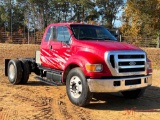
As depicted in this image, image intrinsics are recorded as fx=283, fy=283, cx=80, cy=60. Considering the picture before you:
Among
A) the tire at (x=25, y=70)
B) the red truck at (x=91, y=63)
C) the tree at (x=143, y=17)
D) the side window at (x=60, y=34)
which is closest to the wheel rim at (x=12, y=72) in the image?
the tire at (x=25, y=70)

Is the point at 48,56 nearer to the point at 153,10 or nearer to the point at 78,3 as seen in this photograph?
the point at 153,10

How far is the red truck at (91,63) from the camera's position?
655cm

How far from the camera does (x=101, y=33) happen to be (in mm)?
8297

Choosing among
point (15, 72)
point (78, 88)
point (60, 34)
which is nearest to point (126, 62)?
point (78, 88)

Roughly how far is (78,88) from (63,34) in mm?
1920

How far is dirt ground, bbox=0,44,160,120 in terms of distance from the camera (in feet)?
20.2

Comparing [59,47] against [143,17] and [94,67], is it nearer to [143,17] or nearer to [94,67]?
[94,67]

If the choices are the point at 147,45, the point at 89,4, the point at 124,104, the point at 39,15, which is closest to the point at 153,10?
the point at 147,45

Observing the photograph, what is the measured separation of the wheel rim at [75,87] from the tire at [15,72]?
10.7 ft

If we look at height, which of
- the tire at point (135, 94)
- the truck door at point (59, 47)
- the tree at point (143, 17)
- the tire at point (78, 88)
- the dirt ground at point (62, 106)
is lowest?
the dirt ground at point (62, 106)

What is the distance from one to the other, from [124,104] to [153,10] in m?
26.5

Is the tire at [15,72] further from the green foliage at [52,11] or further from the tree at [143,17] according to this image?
the green foliage at [52,11]

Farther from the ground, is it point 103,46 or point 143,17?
point 143,17

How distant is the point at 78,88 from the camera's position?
22.6 ft
